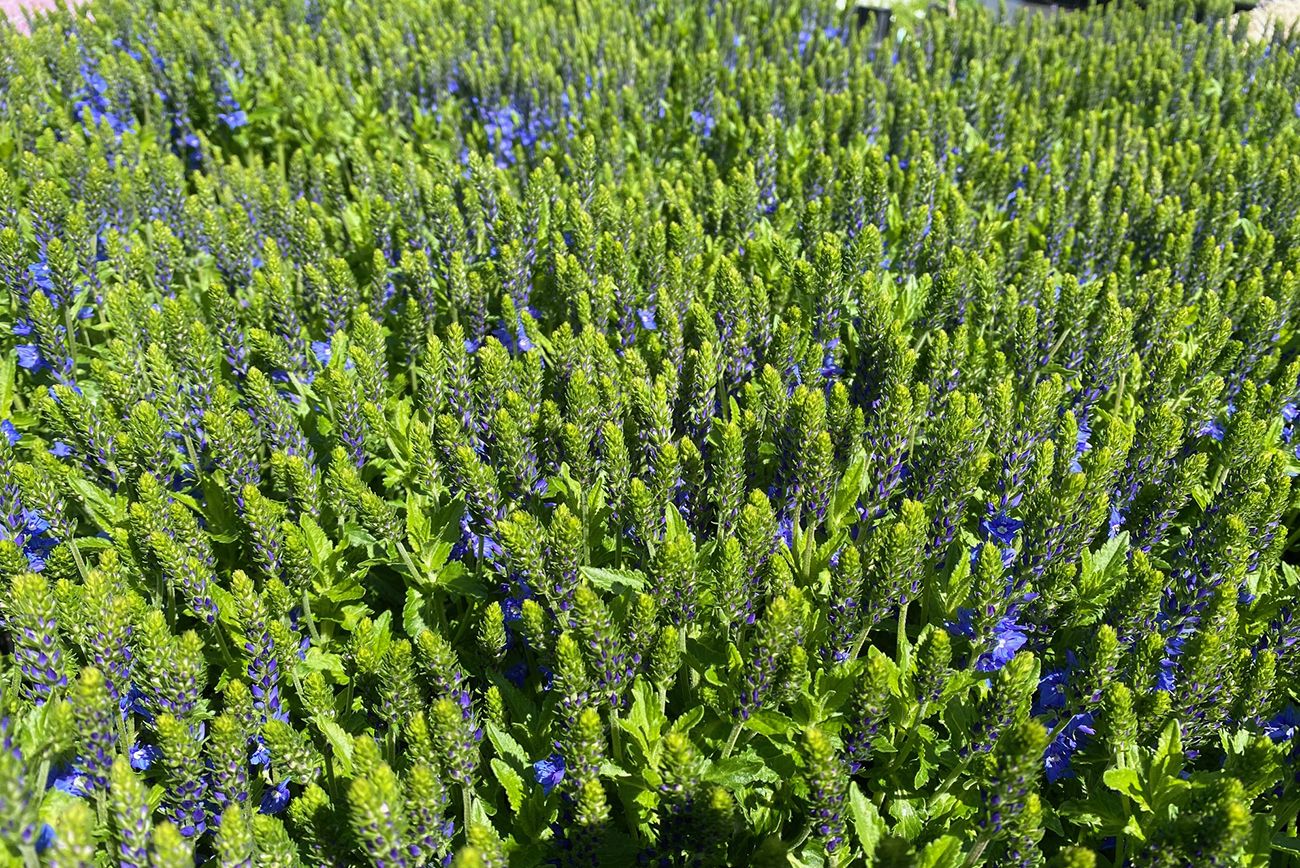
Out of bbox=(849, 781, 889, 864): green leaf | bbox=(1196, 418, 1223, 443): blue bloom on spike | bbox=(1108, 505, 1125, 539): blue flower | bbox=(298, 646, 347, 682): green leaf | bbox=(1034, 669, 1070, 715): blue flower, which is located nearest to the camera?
bbox=(849, 781, 889, 864): green leaf

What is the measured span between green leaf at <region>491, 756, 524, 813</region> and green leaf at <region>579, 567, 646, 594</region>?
2.23 feet

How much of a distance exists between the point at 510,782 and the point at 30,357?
3203mm

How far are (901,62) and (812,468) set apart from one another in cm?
662

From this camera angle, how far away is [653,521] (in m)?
3.20

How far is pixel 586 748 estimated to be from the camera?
102 inches

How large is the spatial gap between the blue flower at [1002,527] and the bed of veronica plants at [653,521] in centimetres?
1

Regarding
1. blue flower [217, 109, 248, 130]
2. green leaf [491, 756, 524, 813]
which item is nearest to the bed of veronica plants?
green leaf [491, 756, 524, 813]

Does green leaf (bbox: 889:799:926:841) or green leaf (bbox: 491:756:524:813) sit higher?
green leaf (bbox: 491:756:524:813)

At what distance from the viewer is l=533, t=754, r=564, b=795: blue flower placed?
3.04 meters

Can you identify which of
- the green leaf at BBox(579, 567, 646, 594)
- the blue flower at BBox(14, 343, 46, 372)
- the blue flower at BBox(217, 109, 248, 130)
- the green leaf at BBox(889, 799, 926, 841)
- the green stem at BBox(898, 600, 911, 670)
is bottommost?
the green leaf at BBox(889, 799, 926, 841)

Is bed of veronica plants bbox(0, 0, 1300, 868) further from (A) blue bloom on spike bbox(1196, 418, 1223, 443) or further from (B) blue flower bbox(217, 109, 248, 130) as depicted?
(B) blue flower bbox(217, 109, 248, 130)

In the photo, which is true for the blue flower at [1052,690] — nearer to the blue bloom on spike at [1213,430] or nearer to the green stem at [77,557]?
the blue bloom on spike at [1213,430]

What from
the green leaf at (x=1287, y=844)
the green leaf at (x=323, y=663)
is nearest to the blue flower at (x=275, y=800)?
the green leaf at (x=323, y=663)

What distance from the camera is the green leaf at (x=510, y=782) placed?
2.99 meters
